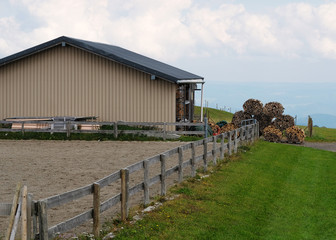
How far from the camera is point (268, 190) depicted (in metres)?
14.0

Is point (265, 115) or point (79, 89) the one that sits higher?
point (79, 89)

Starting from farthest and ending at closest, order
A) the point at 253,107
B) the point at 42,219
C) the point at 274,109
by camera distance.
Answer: the point at 274,109
the point at 253,107
the point at 42,219

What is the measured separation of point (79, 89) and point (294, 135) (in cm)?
1392

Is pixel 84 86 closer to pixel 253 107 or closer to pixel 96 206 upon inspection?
pixel 253 107

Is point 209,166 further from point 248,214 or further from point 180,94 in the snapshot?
point 180,94

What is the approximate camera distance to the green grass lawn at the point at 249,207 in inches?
380

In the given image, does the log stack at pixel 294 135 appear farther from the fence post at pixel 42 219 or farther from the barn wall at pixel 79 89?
the fence post at pixel 42 219

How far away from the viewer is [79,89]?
28.9m

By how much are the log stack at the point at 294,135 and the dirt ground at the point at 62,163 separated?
31.9ft

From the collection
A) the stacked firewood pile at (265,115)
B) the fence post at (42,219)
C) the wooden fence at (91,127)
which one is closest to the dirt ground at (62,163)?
the wooden fence at (91,127)

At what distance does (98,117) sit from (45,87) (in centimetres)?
385

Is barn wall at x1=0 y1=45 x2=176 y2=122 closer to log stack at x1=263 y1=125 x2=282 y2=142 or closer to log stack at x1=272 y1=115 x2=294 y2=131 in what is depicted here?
log stack at x1=263 y1=125 x2=282 y2=142

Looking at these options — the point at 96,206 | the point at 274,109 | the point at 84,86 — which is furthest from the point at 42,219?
the point at 274,109

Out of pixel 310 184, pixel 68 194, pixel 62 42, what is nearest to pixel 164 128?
pixel 62 42
